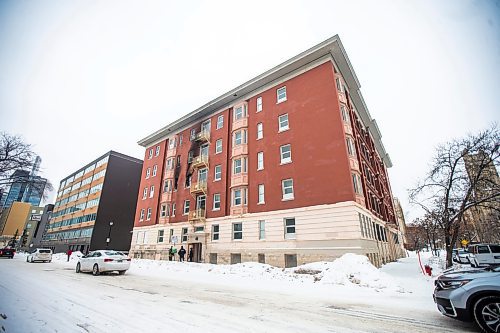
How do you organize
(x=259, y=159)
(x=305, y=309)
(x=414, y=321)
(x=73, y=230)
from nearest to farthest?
(x=414, y=321), (x=305, y=309), (x=259, y=159), (x=73, y=230)

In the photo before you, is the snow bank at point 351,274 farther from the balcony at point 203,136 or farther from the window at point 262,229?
the balcony at point 203,136

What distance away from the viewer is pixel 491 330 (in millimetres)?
4652

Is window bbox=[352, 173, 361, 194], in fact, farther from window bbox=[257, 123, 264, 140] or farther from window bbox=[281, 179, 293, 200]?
window bbox=[257, 123, 264, 140]

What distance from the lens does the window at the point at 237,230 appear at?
23.7 meters

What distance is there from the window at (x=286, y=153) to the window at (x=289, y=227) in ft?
18.2

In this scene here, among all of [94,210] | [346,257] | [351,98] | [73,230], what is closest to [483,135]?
[351,98]

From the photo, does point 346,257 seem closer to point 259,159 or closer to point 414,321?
point 414,321

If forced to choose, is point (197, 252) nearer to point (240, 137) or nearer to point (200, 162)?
point (200, 162)

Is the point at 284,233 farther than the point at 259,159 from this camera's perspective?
No

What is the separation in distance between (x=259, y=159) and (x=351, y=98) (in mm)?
14122

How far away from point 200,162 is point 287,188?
1230cm

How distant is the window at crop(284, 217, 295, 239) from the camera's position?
66.9 ft

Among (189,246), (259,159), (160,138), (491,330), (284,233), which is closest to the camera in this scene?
(491,330)

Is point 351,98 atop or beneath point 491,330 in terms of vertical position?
atop
